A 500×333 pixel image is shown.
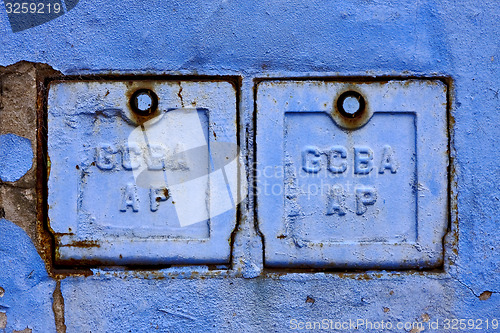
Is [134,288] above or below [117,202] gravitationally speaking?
below

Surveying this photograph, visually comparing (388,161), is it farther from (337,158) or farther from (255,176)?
(255,176)

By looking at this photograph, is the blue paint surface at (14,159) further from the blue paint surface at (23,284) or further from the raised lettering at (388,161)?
the raised lettering at (388,161)

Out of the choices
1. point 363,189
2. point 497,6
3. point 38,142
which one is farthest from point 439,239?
point 38,142

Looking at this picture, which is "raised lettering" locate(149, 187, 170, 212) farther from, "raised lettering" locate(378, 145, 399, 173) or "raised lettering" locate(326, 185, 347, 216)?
"raised lettering" locate(378, 145, 399, 173)

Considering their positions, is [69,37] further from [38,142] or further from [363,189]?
[363,189]

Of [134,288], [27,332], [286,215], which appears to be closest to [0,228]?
[27,332]

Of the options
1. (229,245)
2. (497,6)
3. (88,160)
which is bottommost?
(229,245)

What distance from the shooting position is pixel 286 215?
1.11 metres

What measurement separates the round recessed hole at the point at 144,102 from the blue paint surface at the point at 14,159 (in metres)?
0.36

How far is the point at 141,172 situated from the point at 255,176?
0.36 meters

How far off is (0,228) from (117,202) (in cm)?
38

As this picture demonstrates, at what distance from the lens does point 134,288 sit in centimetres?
111

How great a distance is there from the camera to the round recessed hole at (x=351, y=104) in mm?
1109

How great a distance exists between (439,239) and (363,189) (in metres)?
0.29
